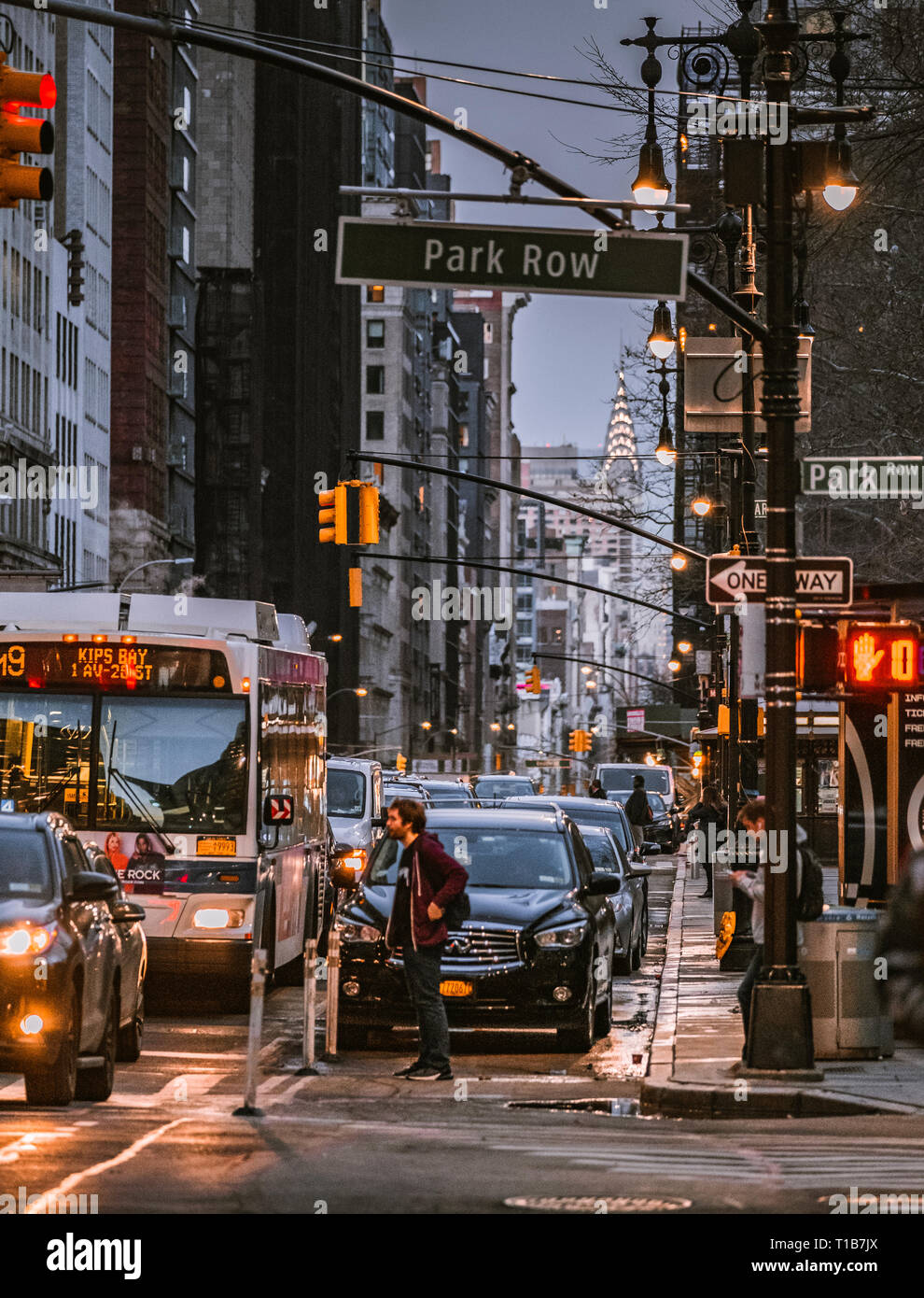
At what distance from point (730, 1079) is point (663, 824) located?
43.3 metres

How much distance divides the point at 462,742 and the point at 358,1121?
Result: 184 meters

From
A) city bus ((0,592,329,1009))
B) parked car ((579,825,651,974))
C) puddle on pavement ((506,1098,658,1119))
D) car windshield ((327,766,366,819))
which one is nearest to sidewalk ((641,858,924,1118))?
puddle on pavement ((506,1098,658,1119))

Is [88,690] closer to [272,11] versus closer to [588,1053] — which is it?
[588,1053]

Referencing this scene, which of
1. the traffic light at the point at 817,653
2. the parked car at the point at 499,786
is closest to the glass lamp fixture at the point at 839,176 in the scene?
the traffic light at the point at 817,653

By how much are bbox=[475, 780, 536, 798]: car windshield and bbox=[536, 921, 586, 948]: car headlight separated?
29.7 metres

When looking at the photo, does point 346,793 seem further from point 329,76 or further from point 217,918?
point 329,76

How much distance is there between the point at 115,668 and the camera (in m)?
19.1

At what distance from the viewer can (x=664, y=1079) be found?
13945mm

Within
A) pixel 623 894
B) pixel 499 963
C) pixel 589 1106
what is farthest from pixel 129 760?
pixel 623 894

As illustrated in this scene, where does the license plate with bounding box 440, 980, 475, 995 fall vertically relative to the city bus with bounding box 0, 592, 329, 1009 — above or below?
below

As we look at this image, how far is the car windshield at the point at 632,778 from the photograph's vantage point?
64.3 m

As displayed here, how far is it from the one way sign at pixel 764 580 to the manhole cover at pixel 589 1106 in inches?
146

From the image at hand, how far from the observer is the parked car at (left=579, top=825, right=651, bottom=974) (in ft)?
78.0

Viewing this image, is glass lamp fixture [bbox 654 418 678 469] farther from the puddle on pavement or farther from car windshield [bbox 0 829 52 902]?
car windshield [bbox 0 829 52 902]
